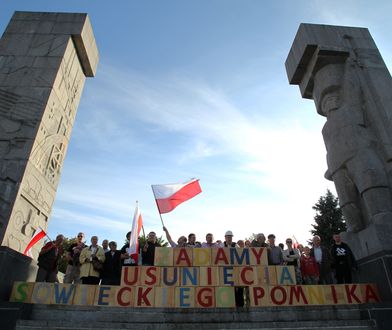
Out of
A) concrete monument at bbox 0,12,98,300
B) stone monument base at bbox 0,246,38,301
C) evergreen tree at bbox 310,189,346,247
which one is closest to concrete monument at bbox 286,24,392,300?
stone monument base at bbox 0,246,38,301

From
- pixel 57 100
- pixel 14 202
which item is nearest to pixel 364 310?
pixel 14 202

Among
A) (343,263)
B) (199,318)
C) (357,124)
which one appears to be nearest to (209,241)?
(199,318)

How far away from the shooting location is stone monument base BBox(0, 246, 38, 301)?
280 inches

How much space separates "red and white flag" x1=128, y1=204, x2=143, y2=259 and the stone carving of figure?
244 inches

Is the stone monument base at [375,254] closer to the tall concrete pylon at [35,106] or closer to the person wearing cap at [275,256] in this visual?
the person wearing cap at [275,256]

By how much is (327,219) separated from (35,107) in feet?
90.4

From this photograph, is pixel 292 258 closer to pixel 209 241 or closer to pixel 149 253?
pixel 209 241

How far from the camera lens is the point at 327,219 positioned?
30.6 meters

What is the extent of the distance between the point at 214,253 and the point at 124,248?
254 centimetres

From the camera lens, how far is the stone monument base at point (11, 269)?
711 centimetres

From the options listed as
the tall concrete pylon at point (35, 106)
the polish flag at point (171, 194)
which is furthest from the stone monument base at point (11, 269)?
the polish flag at point (171, 194)

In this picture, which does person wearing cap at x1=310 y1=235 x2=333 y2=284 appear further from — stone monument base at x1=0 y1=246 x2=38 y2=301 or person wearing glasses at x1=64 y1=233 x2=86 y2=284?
stone monument base at x1=0 y1=246 x2=38 y2=301

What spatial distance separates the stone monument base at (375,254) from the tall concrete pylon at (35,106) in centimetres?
891

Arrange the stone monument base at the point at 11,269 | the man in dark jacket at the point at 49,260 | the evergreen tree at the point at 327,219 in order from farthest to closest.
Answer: the evergreen tree at the point at 327,219 < the man in dark jacket at the point at 49,260 < the stone monument base at the point at 11,269
